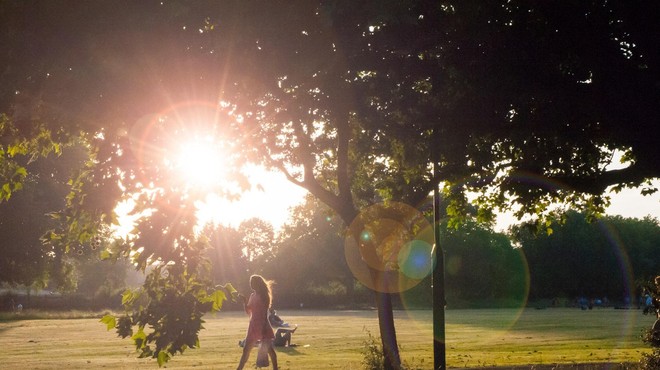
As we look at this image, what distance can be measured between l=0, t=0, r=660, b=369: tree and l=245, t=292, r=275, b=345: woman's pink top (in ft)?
9.64

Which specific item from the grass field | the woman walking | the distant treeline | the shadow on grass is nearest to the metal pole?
the woman walking

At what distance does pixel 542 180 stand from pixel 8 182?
1072 centimetres

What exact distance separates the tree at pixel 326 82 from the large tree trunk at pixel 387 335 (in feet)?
10.5

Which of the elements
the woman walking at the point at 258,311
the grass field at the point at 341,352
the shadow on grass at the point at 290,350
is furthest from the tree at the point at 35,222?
the woman walking at the point at 258,311

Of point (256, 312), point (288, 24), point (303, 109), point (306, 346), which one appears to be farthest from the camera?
point (306, 346)

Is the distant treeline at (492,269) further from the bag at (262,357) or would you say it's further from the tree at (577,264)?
the bag at (262,357)

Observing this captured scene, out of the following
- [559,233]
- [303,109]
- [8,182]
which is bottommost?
[8,182]

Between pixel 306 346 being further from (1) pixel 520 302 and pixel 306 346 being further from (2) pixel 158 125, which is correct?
(1) pixel 520 302

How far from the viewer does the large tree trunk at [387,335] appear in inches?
667

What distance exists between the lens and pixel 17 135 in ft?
46.0

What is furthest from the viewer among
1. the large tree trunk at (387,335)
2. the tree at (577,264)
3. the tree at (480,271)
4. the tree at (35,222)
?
the tree at (577,264)

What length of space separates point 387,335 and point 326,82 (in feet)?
22.0

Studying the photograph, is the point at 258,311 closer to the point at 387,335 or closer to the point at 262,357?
the point at 262,357

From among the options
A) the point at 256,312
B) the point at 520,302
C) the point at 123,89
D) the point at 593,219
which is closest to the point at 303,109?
the point at 123,89
